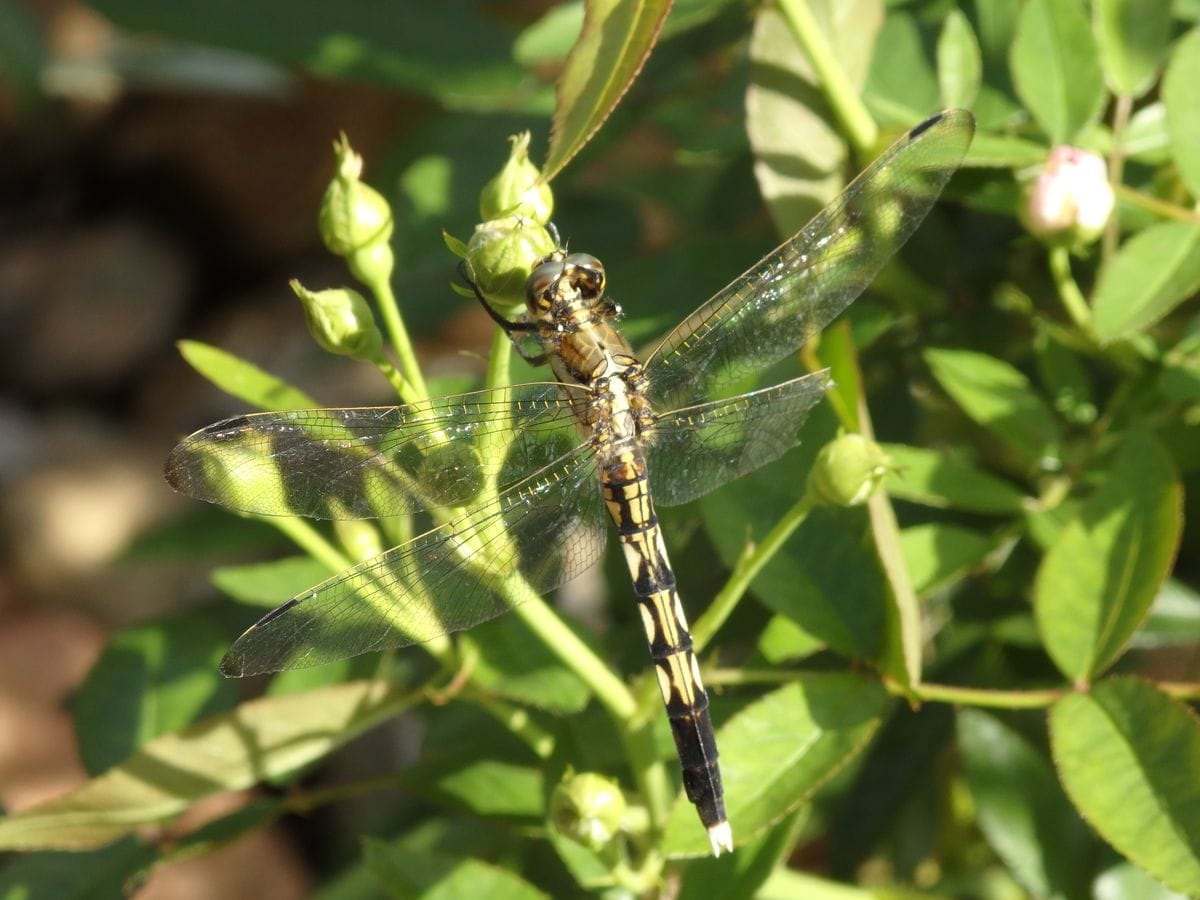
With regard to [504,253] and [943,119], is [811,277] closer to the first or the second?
[943,119]

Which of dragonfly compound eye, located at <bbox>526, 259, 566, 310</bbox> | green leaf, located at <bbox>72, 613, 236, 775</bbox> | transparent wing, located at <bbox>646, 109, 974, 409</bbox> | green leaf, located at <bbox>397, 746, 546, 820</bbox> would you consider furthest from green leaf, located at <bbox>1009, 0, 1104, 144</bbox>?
green leaf, located at <bbox>72, 613, 236, 775</bbox>

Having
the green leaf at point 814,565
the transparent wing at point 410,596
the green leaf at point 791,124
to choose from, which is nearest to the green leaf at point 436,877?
the transparent wing at point 410,596

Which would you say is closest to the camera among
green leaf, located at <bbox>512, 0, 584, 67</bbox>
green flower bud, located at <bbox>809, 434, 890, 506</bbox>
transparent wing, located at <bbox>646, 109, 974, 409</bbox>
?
green flower bud, located at <bbox>809, 434, 890, 506</bbox>

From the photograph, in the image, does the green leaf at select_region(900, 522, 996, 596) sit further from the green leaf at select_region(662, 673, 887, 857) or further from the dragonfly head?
the dragonfly head

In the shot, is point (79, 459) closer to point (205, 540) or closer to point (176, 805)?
point (205, 540)

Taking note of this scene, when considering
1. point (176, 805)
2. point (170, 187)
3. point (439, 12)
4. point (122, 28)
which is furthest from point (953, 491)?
point (170, 187)

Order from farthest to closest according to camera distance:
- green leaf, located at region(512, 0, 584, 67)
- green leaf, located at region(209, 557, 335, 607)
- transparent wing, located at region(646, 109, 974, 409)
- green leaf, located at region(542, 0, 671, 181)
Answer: green leaf, located at region(512, 0, 584, 67)
green leaf, located at region(209, 557, 335, 607)
transparent wing, located at region(646, 109, 974, 409)
green leaf, located at region(542, 0, 671, 181)
